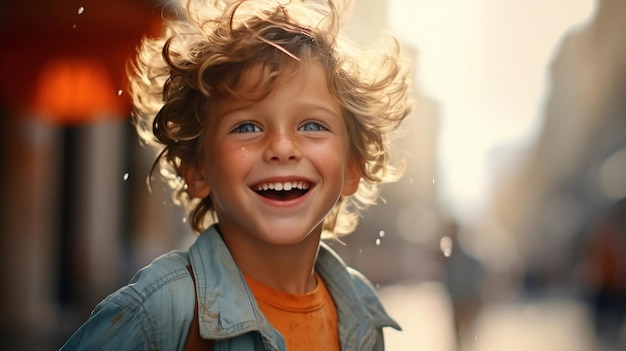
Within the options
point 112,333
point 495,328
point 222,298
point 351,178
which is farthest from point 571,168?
point 112,333

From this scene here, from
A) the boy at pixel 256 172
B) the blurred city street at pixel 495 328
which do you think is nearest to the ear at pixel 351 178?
the boy at pixel 256 172

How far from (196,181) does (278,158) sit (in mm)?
189

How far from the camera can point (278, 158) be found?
126 cm

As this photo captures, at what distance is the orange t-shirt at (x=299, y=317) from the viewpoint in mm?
1317

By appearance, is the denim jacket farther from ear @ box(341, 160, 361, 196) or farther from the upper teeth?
ear @ box(341, 160, 361, 196)

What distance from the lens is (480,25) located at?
314 centimetres

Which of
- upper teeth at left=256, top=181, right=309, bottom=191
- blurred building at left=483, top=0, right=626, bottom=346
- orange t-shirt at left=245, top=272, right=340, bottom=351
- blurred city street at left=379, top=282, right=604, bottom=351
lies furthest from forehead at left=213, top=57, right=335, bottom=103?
blurred building at left=483, top=0, right=626, bottom=346

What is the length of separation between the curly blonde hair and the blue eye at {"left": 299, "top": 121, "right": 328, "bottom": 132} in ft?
0.19

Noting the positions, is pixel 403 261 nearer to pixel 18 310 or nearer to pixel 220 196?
pixel 18 310

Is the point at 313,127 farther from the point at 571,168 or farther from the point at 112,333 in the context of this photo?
the point at 571,168

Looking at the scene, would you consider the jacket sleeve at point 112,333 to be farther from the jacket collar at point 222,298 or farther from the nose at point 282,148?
the nose at point 282,148

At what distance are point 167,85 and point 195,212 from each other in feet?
0.86

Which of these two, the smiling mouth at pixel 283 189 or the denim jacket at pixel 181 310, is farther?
the smiling mouth at pixel 283 189

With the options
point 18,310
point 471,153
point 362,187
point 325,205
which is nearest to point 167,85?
point 325,205
